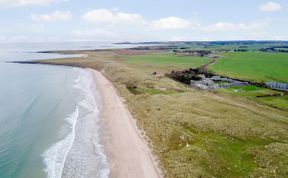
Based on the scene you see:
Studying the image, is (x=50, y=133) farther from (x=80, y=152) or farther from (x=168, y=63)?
(x=168, y=63)

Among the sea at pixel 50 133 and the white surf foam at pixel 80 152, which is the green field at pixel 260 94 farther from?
the white surf foam at pixel 80 152

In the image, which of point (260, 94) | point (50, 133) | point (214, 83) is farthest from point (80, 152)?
point (214, 83)

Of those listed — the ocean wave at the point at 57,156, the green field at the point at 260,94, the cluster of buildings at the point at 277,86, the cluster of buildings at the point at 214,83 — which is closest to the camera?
the ocean wave at the point at 57,156

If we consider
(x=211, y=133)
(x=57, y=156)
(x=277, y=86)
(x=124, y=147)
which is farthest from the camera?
(x=277, y=86)

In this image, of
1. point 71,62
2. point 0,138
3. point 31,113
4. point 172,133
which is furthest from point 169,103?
point 71,62

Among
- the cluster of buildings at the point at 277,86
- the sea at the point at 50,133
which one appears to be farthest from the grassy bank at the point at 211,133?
the cluster of buildings at the point at 277,86

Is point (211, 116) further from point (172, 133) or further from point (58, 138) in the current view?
point (58, 138)
